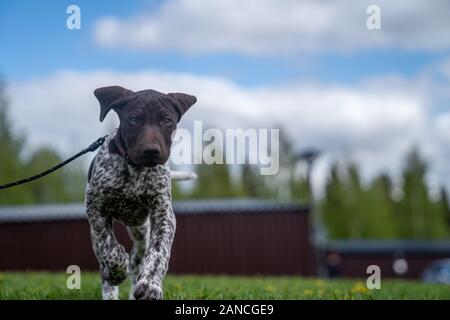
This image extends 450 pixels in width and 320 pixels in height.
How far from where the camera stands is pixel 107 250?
199 inches

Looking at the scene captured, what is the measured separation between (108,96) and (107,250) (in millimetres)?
1233

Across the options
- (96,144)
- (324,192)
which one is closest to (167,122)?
(96,144)

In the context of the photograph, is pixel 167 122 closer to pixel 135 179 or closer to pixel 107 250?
pixel 135 179

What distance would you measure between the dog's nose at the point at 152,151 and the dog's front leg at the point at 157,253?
746 millimetres

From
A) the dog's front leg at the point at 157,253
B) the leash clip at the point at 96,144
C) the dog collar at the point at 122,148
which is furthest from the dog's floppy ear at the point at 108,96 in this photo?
the dog's front leg at the point at 157,253

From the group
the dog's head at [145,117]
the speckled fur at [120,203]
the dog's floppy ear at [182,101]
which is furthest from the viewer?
the speckled fur at [120,203]

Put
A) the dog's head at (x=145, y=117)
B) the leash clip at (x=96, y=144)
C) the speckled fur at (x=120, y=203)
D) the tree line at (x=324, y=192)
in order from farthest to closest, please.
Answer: the tree line at (x=324, y=192) → the leash clip at (x=96, y=144) → the speckled fur at (x=120, y=203) → the dog's head at (x=145, y=117)

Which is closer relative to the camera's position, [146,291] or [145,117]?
[146,291]

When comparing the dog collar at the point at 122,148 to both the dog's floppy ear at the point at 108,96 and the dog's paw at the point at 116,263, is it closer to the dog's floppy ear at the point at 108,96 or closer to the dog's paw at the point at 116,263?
the dog's floppy ear at the point at 108,96

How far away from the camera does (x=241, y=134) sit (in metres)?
6.00

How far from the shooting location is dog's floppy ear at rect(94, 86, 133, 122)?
4.90 m

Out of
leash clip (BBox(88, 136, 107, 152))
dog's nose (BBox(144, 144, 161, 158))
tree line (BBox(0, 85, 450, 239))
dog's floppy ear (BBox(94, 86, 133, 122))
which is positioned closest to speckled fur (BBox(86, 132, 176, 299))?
leash clip (BBox(88, 136, 107, 152))

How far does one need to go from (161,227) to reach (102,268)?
66 cm

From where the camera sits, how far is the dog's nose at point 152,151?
4340 mm
